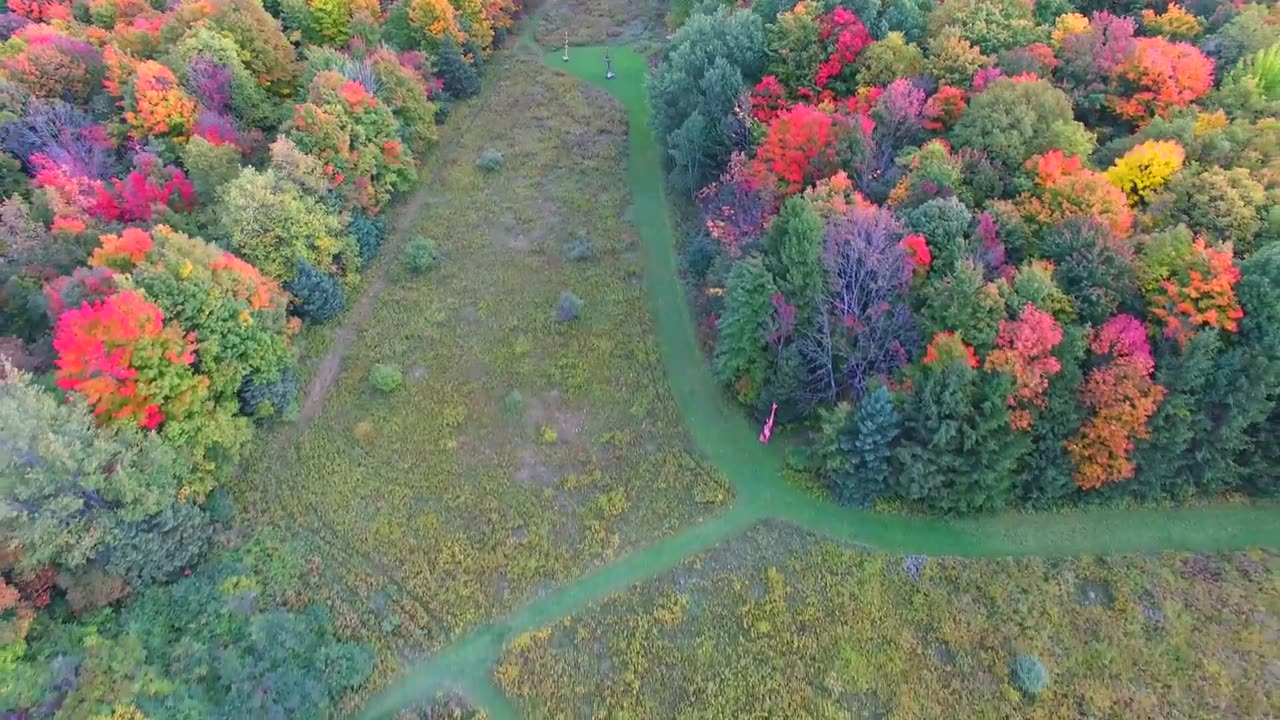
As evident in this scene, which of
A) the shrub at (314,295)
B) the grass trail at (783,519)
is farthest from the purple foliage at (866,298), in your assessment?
the shrub at (314,295)

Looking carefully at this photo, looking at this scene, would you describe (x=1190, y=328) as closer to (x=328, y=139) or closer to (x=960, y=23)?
(x=960, y=23)

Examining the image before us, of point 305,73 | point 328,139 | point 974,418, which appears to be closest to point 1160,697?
point 974,418

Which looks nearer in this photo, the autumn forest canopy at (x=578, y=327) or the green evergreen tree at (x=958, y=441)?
the autumn forest canopy at (x=578, y=327)

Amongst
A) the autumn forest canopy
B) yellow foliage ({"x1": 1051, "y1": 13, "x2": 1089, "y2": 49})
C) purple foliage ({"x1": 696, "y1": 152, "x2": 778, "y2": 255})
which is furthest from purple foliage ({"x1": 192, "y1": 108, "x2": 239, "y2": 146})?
yellow foliage ({"x1": 1051, "y1": 13, "x2": 1089, "y2": 49})

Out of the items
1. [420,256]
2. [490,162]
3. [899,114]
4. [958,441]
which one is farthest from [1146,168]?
[490,162]

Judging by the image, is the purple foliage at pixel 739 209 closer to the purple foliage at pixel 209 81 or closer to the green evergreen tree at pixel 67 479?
the green evergreen tree at pixel 67 479

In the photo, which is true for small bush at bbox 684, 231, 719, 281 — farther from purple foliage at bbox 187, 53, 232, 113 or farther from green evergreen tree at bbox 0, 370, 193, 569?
purple foliage at bbox 187, 53, 232, 113
